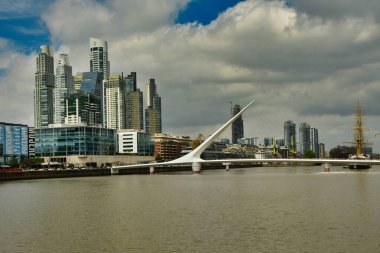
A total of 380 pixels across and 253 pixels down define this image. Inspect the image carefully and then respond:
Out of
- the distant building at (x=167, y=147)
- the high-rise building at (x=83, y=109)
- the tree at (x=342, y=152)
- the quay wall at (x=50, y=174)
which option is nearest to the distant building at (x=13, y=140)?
the high-rise building at (x=83, y=109)

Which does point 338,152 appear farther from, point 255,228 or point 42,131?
point 255,228

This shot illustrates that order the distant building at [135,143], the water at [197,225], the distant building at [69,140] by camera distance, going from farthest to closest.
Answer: the distant building at [135,143]
the distant building at [69,140]
the water at [197,225]

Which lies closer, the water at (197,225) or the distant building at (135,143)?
the water at (197,225)

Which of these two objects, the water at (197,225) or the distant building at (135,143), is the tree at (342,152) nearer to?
the distant building at (135,143)

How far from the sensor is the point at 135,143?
130875mm

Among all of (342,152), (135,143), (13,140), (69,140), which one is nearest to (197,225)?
(69,140)

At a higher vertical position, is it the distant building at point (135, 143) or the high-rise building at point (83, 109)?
the high-rise building at point (83, 109)

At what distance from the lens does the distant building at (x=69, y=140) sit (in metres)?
104

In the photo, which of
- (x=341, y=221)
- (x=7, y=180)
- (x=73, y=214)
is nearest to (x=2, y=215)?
(x=73, y=214)

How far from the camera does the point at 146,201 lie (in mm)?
29500

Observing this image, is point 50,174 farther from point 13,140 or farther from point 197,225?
point 197,225

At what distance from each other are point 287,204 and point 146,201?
305 inches

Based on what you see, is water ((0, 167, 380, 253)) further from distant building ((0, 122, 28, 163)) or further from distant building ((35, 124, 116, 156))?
distant building ((0, 122, 28, 163))

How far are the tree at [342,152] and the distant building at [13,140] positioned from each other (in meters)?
87.2
